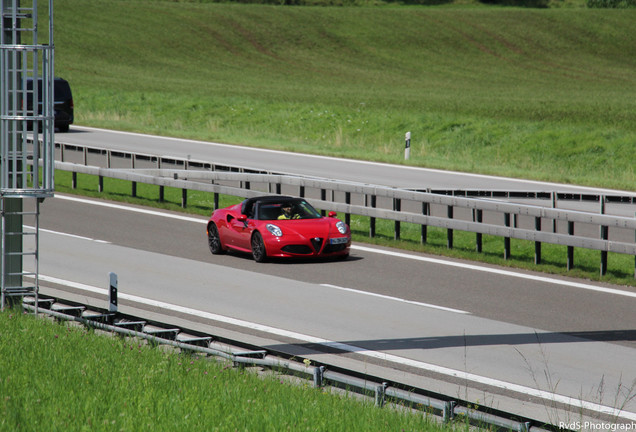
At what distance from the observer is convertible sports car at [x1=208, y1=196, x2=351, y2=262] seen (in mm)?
16547

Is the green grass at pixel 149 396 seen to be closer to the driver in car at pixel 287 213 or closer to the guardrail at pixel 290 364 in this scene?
the guardrail at pixel 290 364

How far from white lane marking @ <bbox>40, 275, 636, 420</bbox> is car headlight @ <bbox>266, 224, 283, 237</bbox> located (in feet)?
11.6

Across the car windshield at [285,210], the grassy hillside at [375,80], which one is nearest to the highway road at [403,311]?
the car windshield at [285,210]

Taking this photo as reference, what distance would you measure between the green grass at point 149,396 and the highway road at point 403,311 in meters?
1.46

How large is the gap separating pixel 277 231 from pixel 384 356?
6.57 meters

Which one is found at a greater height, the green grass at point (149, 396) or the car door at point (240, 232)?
the car door at point (240, 232)

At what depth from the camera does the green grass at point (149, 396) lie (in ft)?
22.7

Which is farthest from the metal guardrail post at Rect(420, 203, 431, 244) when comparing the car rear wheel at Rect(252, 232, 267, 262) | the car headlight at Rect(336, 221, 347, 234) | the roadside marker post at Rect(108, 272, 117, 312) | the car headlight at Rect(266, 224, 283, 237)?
the roadside marker post at Rect(108, 272, 117, 312)

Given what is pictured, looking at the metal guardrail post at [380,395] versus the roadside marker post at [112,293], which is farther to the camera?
the roadside marker post at [112,293]

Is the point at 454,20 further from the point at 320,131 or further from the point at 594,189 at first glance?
the point at 594,189

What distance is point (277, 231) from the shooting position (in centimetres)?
1664

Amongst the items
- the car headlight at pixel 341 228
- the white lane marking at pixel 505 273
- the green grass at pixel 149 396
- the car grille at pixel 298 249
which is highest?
the car headlight at pixel 341 228

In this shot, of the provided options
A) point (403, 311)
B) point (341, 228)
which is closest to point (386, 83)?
point (341, 228)

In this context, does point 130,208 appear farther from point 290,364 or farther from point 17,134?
point 290,364
